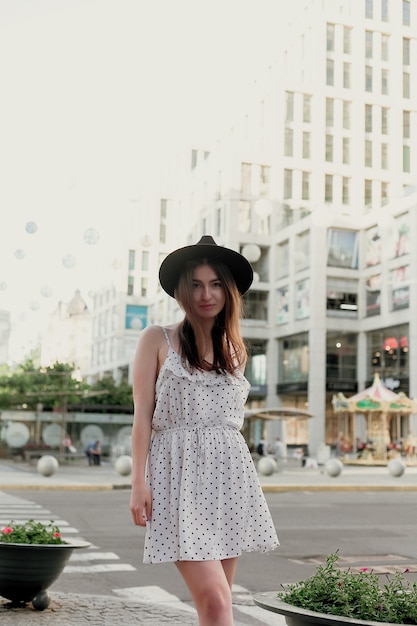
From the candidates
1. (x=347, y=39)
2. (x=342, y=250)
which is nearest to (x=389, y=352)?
(x=342, y=250)

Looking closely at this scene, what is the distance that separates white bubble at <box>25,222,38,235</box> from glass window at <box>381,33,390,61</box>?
48.0 m

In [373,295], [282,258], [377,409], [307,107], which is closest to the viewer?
[377,409]

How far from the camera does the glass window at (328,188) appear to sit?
6531cm

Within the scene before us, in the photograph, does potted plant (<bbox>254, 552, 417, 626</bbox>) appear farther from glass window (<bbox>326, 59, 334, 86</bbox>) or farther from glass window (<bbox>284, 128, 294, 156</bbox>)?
glass window (<bbox>326, 59, 334, 86</bbox>)

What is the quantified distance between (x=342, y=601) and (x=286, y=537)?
9291mm

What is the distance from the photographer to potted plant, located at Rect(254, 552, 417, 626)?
3188 mm

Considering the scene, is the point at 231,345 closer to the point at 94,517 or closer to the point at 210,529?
the point at 210,529

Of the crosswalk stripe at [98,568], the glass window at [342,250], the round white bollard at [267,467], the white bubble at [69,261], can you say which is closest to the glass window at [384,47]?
the glass window at [342,250]

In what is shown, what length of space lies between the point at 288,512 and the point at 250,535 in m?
13.5

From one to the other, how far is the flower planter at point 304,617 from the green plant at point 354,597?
0.32 feet

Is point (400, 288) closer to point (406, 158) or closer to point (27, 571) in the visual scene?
point (406, 158)

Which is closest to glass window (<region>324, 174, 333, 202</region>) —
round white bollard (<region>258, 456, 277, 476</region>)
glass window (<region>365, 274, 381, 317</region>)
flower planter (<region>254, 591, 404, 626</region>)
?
glass window (<region>365, 274, 381, 317</region>)

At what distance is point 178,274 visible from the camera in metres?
3.63

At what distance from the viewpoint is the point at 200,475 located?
10.9ft
